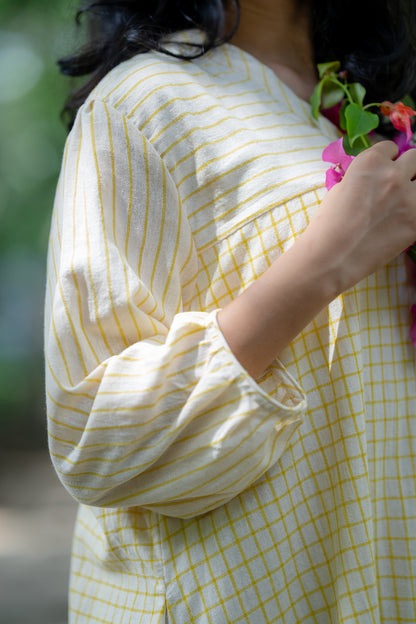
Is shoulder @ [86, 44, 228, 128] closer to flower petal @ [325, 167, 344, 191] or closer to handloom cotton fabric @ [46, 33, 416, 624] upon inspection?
handloom cotton fabric @ [46, 33, 416, 624]

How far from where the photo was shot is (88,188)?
63 cm

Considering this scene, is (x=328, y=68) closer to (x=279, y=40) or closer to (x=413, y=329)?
(x=279, y=40)

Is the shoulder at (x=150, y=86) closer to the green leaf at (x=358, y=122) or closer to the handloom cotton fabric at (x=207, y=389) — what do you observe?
the handloom cotton fabric at (x=207, y=389)

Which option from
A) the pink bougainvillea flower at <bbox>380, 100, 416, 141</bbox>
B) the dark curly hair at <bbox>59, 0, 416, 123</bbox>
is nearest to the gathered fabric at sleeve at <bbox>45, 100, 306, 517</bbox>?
the dark curly hair at <bbox>59, 0, 416, 123</bbox>

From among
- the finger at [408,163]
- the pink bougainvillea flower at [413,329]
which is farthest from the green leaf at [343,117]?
the pink bougainvillea flower at [413,329]

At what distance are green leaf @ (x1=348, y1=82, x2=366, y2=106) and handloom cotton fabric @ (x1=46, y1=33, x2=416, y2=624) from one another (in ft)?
0.54

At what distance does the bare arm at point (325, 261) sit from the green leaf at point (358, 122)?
0.25 feet

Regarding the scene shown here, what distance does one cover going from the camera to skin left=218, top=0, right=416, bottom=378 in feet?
2.01

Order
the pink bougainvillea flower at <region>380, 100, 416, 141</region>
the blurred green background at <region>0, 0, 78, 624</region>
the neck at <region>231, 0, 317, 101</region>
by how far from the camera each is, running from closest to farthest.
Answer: the pink bougainvillea flower at <region>380, 100, 416, 141</region> < the neck at <region>231, 0, 317, 101</region> < the blurred green background at <region>0, 0, 78, 624</region>

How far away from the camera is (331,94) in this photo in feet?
2.95

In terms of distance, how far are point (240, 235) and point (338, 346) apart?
0.16m

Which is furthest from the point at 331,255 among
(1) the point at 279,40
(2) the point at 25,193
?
(2) the point at 25,193

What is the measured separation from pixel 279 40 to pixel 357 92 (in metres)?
0.16

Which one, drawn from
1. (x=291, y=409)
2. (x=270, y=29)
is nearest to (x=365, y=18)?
(x=270, y=29)
